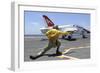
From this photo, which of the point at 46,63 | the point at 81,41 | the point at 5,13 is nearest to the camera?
the point at 5,13

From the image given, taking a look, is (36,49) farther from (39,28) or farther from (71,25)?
(71,25)

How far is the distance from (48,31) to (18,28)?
247 mm

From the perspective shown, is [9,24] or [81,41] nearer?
[9,24]

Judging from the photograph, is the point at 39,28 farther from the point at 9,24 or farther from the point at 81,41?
the point at 81,41

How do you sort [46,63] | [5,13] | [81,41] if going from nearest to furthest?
1. [5,13]
2. [46,63]
3. [81,41]

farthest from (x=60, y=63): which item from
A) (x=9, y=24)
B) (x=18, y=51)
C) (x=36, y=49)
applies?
(x=9, y=24)

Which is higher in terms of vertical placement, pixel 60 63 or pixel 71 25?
pixel 71 25

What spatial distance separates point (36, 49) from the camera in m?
1.71

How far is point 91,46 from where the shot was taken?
6.23 ft

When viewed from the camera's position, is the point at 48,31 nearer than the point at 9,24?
No

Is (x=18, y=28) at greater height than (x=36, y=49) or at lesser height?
greater

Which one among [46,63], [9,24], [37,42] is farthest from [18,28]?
[46,63]

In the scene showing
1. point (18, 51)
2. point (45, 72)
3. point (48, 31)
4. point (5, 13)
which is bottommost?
point (45, 72)

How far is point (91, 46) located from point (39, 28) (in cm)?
50
